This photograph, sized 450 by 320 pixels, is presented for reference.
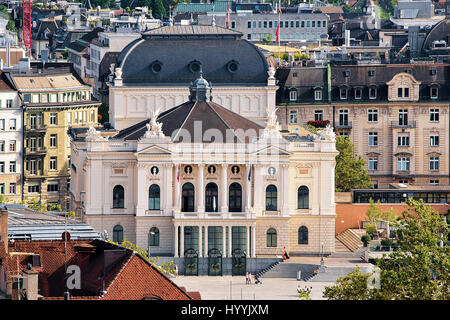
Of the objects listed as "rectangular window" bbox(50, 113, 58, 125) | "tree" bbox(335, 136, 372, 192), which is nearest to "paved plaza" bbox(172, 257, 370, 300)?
"tree" bbox(335, 136, 372, 192)

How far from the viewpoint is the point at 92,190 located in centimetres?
16150

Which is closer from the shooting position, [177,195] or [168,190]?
[168,190]

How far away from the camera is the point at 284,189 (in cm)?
16038

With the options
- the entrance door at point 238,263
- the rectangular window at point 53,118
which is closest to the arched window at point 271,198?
the entrance door at point 238,263

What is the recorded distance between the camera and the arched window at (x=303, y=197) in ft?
532

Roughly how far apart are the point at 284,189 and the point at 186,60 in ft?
83.2

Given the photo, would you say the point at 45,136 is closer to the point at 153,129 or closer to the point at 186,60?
A: the point at 186,60

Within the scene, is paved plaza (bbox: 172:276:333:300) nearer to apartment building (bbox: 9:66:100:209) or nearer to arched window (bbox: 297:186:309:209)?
arched window (bbox: 297:186:309:209)

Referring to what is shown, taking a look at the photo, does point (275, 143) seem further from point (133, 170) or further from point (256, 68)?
point (256, 68)

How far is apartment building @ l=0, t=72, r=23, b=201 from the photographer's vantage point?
188m

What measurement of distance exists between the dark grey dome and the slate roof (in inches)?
552

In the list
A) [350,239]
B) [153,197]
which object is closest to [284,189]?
[350,239]
